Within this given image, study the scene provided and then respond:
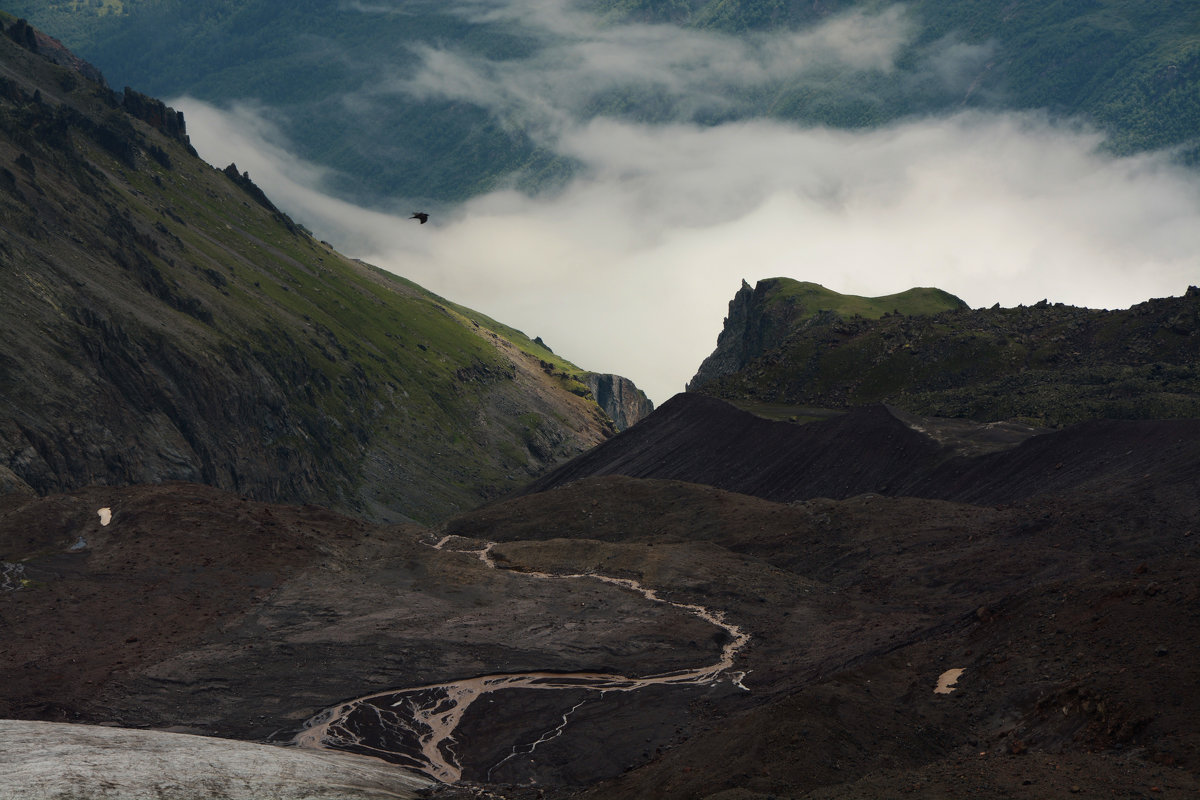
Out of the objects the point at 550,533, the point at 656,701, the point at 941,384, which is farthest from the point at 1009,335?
the point at 656,701

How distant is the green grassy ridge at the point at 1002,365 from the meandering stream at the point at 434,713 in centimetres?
7558

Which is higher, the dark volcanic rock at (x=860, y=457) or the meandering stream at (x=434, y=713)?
the dark volcanic rock at (x=860, y=457)

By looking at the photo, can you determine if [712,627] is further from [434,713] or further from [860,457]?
[860,457]

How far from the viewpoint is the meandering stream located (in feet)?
186

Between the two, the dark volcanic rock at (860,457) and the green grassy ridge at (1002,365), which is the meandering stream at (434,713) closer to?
the dark volcanic rock at (860,457)

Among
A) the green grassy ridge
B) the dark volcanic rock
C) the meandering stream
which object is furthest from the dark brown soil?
the green grassy ridge

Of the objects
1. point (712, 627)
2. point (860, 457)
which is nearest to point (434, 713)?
point (712, 627)

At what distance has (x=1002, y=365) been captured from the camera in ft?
533

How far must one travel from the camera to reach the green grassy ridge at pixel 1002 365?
13275cm

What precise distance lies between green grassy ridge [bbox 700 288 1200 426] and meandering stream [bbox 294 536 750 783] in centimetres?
7558

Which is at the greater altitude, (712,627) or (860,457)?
(860,457)

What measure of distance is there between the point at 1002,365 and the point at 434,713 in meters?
122

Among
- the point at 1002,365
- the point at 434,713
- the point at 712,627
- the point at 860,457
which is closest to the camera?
the point at 434,713

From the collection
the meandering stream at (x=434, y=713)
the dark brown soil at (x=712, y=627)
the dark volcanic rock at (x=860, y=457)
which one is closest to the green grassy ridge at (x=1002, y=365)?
the dark volcanic rock at (x=860, y=457)
